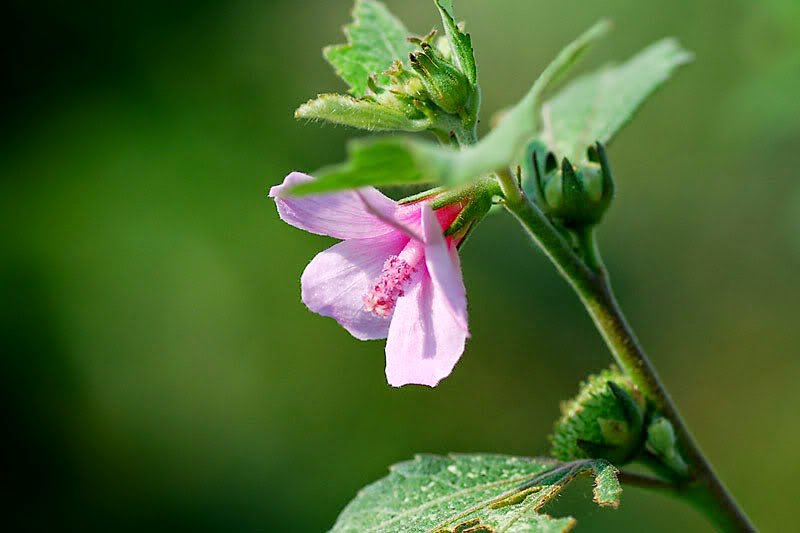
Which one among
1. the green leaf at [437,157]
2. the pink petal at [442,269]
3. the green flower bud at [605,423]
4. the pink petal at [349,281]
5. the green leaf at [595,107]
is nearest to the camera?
the green leaf at [437,157]

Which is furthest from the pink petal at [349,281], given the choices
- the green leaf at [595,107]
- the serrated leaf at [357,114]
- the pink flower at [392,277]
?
the green leaf at [595,107]

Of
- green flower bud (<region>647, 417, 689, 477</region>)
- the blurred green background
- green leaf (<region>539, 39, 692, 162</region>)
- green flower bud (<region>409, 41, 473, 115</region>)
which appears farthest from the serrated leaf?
the blurred green background

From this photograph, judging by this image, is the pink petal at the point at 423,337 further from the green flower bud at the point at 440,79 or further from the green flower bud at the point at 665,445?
the green flower bud at the point at 665,445

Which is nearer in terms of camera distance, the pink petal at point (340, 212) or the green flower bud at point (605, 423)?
the pink petal at point (340, 212)

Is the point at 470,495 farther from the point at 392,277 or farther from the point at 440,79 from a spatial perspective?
the point at 440,79

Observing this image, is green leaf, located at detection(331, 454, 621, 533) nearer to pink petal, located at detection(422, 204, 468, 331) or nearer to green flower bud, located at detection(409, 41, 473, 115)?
pink petal, located at detection(422, 204, 468, 331)

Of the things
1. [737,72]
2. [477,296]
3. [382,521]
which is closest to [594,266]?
[382,521]

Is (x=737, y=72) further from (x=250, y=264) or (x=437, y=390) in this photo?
(x=250, y=264)

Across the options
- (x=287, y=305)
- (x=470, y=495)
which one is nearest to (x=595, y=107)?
(x=470, y=495)
